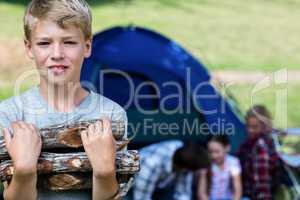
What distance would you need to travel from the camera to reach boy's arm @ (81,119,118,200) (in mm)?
2043

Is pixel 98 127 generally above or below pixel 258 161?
above

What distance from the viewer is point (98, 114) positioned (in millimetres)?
2186

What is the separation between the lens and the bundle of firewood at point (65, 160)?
2.08 meters

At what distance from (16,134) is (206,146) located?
14.6 ft

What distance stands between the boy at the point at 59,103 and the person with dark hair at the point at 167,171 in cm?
359

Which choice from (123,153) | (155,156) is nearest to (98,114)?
(123,153)

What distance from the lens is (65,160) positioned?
2.09m

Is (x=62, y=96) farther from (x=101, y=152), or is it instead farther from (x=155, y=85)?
(x=155, y=85)

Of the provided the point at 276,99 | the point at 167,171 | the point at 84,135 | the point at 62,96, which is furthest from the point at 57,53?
the point at 276,99

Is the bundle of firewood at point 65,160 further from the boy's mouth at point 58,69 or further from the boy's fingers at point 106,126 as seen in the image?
the boy's mouth at point 58,69

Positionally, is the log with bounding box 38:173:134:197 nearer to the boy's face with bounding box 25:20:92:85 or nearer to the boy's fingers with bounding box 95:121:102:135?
the boy's fingers with bounding box 95:121:102:135

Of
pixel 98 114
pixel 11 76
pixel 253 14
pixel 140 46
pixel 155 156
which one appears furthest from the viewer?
pixel 253 14

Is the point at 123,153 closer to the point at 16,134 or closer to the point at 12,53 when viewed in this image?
the point at 16,134

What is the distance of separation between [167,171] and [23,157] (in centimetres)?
392
